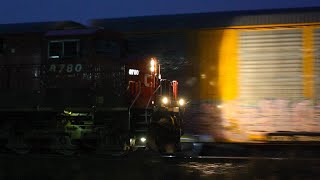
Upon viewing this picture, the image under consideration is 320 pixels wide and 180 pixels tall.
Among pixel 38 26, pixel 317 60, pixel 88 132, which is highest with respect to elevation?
pixel 38 26

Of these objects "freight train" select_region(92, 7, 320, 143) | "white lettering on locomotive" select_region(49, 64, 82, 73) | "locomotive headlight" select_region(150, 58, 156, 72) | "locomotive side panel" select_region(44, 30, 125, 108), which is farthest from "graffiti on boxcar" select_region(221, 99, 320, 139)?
"white lettering on locomotive" select_region(49, 64, 82, 73)

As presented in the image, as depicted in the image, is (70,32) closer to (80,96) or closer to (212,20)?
(80,96)

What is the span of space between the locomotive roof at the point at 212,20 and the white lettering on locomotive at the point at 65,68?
3.30 meters

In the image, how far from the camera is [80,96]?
12.5 meters

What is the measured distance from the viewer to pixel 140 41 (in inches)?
605

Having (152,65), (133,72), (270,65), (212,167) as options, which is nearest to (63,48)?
(133,72)

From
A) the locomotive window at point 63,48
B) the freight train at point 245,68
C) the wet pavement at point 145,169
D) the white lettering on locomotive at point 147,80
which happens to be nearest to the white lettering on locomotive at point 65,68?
the locomotive window at point 63,48

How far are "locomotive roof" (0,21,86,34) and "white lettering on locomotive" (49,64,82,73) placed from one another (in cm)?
107

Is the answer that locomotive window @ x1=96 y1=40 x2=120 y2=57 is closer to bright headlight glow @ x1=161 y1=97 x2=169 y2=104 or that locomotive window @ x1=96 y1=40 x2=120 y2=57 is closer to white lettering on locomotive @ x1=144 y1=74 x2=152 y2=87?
white lettering on locomotive @ x1=144 y1=74 x2=152 y2=87

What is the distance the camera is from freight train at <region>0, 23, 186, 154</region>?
40.1 feet

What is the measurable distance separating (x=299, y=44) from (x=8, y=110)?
8.22 metres

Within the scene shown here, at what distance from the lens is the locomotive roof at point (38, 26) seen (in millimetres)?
13344

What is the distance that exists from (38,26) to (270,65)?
6624 millimetres

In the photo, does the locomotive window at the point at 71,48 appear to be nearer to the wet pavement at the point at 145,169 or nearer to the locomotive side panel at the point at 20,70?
the locomotive side panel at the point at 20,70
